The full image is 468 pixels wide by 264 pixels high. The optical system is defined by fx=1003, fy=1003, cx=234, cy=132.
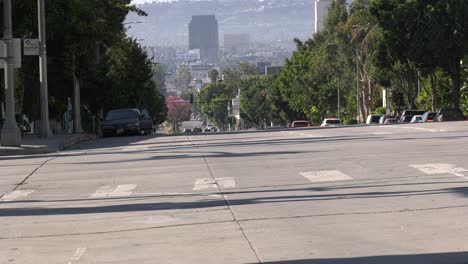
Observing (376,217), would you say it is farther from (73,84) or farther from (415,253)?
(73,84)

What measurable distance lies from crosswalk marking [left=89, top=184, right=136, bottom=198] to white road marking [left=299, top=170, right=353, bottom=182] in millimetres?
3566

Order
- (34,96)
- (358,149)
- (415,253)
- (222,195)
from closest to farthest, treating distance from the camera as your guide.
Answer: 1. (415,253)
2. (222,195)
3. (358,149)
4. (34,96)

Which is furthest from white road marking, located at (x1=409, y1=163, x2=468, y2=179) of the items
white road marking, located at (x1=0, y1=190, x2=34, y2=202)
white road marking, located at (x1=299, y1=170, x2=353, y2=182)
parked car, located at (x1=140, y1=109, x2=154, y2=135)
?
parked car, located at (x1=140, y1=109, x2=154, y2=135)

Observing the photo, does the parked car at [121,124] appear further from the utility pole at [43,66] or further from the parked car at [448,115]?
the parked car at [448,115]

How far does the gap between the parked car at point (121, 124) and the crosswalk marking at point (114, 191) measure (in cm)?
2898

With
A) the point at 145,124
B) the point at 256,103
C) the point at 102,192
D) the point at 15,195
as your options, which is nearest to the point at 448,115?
the point at 145,124

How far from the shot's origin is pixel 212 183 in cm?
1989

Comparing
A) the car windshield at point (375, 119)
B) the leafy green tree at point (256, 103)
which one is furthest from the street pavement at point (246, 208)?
the leafy green tree at point (256, 103)

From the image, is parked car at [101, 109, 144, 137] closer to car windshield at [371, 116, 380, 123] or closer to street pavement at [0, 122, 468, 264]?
street pavement at [0, 122, 468, 264]

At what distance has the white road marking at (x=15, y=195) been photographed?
18688mm

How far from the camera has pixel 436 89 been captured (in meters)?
78.5

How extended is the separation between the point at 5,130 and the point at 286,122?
100m

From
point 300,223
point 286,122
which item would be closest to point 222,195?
point 300,223

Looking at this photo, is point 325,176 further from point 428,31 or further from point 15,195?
point 428,31
